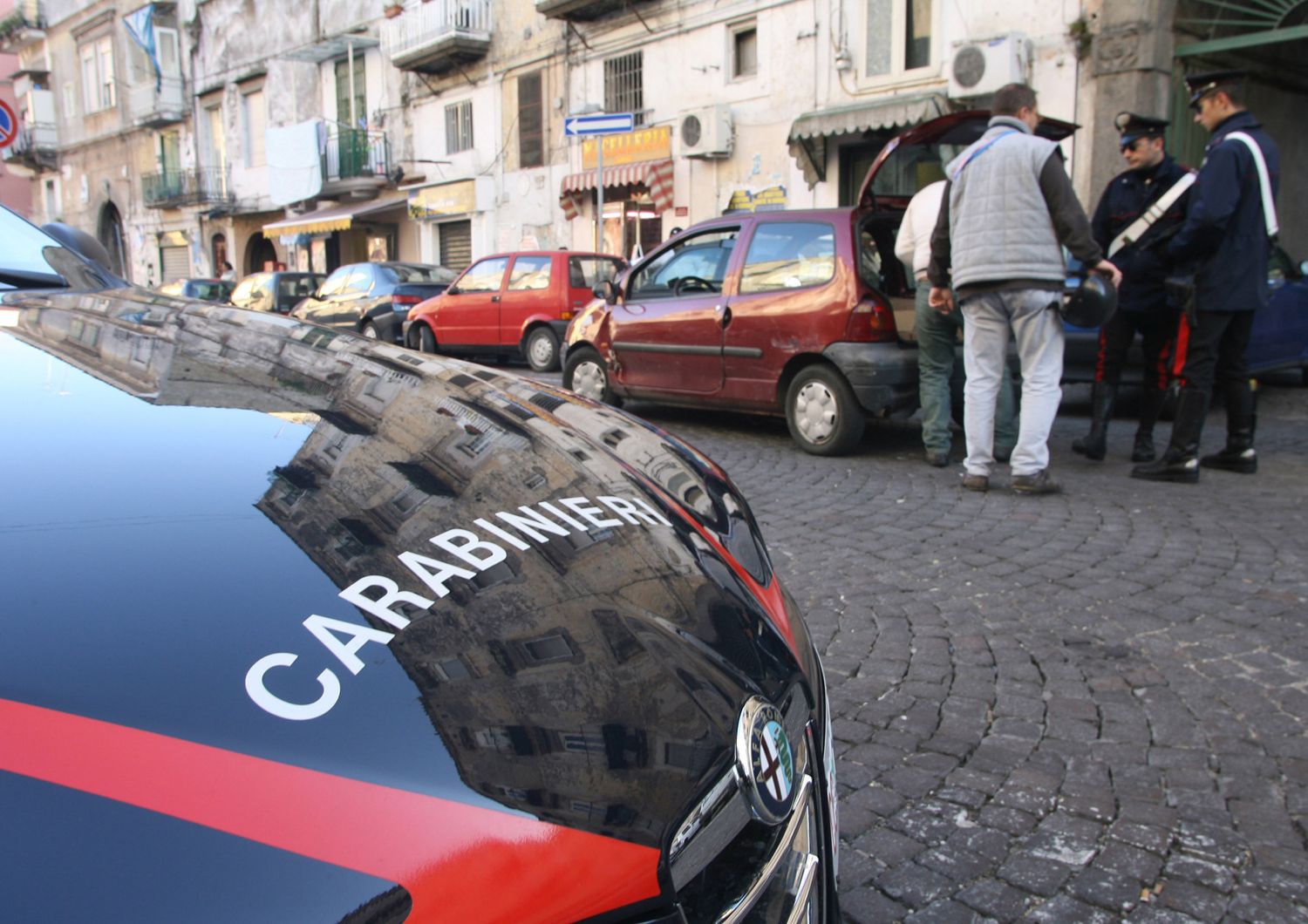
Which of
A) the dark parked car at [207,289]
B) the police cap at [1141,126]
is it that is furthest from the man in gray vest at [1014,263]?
the dark parked car at [207,289]

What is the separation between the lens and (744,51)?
15891 millimetres

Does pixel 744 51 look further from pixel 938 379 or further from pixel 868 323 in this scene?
pixel 938 379

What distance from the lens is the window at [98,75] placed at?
113 ft

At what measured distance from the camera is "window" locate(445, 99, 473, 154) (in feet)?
70.6

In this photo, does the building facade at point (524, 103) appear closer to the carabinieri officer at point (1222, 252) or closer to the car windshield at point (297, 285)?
the car windshield at point (297, 285)

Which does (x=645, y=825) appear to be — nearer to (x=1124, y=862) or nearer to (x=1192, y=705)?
(x=1124, y=862)

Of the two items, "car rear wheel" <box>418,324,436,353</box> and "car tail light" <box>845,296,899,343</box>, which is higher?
"car tail light" <box>845,296,899,343</box>

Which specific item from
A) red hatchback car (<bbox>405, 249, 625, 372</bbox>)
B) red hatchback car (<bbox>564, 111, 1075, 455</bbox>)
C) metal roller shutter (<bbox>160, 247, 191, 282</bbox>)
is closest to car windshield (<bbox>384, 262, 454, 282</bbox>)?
red hatchback car (<bbox>405, 249, 625, 372</bbox>)

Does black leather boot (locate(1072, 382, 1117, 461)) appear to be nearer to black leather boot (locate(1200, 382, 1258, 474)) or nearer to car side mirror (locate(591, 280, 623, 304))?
black leather boot (locate(1200, 382, 1258, 474))

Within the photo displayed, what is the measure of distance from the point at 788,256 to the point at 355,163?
20636mm

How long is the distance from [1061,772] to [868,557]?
1.80 metres

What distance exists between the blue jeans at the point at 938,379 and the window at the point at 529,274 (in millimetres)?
7150

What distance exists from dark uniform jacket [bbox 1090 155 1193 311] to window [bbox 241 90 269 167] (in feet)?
89.1

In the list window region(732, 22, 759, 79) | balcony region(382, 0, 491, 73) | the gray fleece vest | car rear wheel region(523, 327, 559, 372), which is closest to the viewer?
the gray fleece vest
